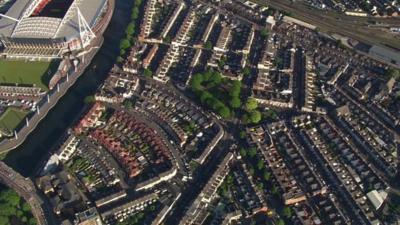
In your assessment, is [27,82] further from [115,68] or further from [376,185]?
[376,185]

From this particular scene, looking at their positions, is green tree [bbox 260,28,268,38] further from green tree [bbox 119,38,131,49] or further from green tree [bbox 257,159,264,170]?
green tree [bbox 257,159,264,170]

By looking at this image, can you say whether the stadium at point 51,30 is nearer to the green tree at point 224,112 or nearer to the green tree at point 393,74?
the green tree at point 224,112

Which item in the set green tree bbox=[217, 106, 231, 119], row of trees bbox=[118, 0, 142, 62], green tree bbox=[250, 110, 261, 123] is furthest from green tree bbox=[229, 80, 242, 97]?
row of trees bbox=[118, 0, 142, 62]

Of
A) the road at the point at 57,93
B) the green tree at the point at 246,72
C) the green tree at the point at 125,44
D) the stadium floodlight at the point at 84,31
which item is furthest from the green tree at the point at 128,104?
the green tree at the point at 246,72

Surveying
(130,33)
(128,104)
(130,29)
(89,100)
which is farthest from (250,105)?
(130,29)

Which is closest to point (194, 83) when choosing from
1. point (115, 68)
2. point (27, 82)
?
point (115, 68)
